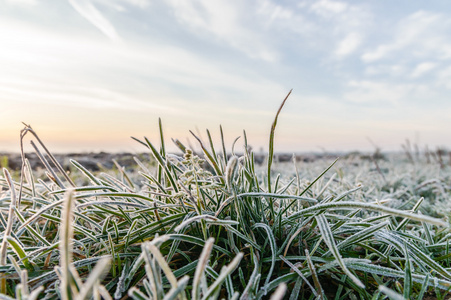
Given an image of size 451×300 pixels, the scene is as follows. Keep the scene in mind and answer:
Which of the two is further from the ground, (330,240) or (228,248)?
(330,240)

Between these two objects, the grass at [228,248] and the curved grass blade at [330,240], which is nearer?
the curved grass blade at [330,240]

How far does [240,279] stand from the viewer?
1.02 meters

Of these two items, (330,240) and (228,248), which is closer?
(330,240)

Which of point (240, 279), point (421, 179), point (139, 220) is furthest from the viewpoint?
point (421, 179)

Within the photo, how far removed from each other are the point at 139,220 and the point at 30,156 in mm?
Answer: 6117

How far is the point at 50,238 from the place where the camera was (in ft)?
4.96

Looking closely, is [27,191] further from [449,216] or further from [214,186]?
[449,216]

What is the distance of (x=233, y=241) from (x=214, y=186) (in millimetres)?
175

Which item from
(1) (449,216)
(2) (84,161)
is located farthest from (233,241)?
(2) (84,161)

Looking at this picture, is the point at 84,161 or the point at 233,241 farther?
the point at 84,161

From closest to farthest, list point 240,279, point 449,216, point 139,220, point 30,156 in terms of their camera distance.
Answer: point 240,279
point 139,220
point 449,216
point 30,156

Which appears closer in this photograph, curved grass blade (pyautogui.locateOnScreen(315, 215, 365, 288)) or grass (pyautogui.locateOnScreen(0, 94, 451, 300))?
curved grass blade (pyautogui.locateOnScreen(315, 215, 365, 288))

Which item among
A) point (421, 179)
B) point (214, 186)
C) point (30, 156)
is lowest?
point (30, 156)

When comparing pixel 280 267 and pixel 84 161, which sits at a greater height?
pixel 280 267
